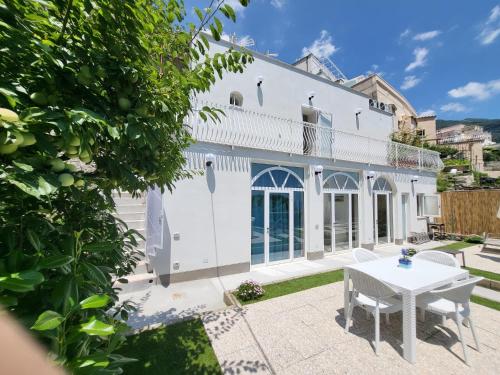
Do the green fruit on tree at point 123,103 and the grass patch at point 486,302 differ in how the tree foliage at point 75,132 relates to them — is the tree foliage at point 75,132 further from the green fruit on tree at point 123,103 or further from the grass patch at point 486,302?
the grass patch at point 486,302

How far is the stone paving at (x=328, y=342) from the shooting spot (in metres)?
3.19

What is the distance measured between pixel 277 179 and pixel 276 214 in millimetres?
1324

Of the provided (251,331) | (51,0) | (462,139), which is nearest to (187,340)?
(251,331)

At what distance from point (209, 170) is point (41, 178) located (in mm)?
6190

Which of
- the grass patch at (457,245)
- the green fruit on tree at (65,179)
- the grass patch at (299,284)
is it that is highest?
the green fruit on tree at (65,179)

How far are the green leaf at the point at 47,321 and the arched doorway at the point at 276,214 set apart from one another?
711 centimetres

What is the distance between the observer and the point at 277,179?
27.9 ft

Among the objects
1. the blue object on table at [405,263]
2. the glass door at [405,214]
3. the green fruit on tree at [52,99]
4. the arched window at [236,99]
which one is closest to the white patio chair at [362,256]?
the blue object on table at [405,263]

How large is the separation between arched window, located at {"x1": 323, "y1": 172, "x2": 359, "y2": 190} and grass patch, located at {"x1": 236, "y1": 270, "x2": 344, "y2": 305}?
3.96m

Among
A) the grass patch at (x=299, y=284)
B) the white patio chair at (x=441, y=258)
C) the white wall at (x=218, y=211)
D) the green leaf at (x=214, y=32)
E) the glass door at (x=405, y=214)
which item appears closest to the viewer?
the green leaf at (x=214, y=32)

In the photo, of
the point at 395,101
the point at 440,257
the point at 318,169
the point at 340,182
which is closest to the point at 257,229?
the point at 318,169

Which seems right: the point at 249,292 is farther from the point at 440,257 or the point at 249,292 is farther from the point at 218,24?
the point at 218,24

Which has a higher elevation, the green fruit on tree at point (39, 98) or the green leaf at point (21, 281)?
the green fruit on tree at point (39, 98)

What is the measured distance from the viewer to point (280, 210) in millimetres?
8492
